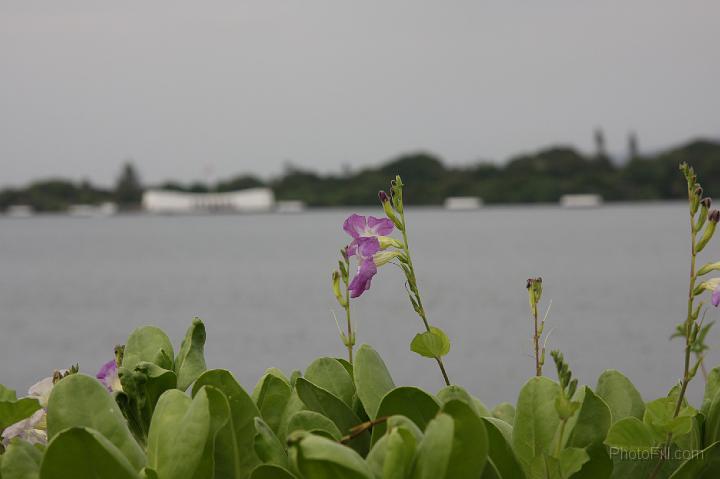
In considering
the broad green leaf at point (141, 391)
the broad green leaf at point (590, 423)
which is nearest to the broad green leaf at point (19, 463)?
the broad green leaf at point (141, 391)

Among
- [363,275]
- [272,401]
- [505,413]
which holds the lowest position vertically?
[505,413]

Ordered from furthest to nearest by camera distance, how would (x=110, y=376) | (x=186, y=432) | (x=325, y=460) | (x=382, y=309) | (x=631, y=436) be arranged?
(x=382, y=309)
(x=110, y=376)
(x=631, y=436)
(x=186, y=432)
(x=325, y=460)

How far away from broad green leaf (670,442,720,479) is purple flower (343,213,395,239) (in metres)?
0.52

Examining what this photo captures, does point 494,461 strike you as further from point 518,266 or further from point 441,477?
point 518,266

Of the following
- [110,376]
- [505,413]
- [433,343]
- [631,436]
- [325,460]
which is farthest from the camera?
[505,413]

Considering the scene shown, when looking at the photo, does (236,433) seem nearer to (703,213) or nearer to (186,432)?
(186,432)

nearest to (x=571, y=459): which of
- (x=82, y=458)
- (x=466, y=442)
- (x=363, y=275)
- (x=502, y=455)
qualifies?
(x=502, y=455)

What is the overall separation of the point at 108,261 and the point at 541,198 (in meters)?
50.2

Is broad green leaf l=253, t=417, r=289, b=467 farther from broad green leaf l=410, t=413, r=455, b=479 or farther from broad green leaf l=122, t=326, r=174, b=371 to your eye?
broad green leaf l=122, t=326, r=174, b=371

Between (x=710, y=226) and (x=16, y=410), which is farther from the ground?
(x=710, y=226)

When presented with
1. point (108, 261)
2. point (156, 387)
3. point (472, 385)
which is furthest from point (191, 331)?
point (108, 261)

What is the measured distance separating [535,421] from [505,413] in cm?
36

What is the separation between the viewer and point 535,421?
1133mm

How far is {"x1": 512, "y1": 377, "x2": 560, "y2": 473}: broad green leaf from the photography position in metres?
1.12
